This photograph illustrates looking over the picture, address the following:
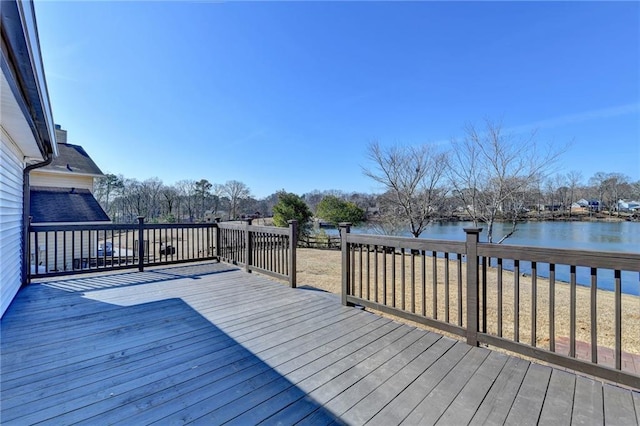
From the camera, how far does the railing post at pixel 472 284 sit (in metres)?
2.27

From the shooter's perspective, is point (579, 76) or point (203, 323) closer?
point (203, 323)

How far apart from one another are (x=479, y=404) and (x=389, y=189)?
1237 cm

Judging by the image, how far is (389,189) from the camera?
44.1 feet

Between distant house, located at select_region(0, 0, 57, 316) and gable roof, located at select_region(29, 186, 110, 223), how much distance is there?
6838mm

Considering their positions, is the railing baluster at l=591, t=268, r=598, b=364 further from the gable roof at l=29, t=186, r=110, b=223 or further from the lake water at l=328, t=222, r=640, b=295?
the gable roof at l=29, t=186, r=110, b=223

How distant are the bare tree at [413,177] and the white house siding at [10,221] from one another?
462 inches

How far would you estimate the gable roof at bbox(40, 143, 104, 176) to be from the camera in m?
10.9

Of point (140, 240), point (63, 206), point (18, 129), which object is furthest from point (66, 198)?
point (18, 129)

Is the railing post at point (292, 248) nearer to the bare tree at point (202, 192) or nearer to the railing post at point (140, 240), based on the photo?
the railing post at point (140, 240)

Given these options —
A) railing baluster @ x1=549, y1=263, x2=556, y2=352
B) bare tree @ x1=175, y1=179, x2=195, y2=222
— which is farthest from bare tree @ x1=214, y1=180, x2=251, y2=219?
railing baluster @ x1=549, y1=263, x2=556, y2=352

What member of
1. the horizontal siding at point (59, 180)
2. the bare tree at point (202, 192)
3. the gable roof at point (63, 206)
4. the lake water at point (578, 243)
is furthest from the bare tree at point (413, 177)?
the bare tree at point (202, 192)

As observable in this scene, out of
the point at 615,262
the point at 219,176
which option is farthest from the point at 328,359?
the point at 219,176

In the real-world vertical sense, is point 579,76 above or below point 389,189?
above

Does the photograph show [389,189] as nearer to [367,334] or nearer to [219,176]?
[367,334]
